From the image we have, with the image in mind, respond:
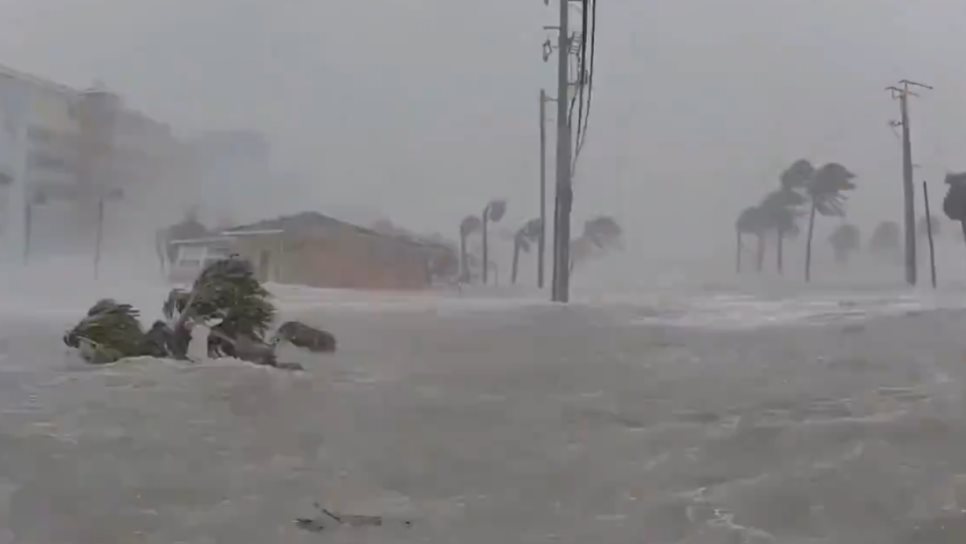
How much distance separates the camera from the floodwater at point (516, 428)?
1.14 metres

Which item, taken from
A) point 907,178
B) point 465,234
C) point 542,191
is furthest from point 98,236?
point 907,178

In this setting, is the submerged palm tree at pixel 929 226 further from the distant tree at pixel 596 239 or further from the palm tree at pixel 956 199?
the distant tree at pixel 596 239

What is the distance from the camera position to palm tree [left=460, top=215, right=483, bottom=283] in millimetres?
1384

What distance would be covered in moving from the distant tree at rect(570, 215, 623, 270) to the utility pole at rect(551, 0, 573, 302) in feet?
0.05

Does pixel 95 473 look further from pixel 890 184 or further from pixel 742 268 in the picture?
pixel 890 184

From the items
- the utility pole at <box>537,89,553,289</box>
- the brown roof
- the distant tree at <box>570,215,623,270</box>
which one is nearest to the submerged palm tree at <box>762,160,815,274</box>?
the distant tree at <box>570,215,623,270</box>

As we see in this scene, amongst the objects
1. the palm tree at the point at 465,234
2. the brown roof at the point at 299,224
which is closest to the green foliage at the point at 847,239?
the palm tree at the point at 465,234

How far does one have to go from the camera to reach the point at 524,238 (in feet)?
4.58

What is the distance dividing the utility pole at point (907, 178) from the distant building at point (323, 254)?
0.70 metres

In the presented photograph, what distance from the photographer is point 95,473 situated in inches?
46.1

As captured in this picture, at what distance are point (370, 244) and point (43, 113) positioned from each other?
19.7 inches

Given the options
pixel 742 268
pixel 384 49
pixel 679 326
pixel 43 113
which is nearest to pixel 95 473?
pixel 43 113

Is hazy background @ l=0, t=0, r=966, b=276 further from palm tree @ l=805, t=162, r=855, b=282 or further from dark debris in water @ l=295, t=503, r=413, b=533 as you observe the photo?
dark debris in water @ l=295, t=503, r=413, b=533

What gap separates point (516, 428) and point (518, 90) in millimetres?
505
